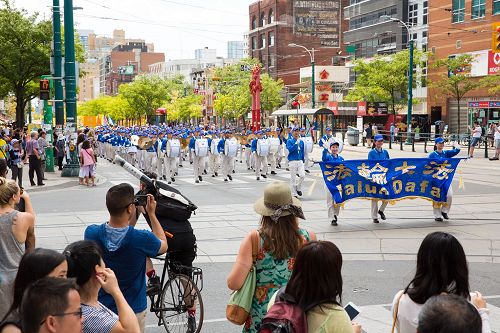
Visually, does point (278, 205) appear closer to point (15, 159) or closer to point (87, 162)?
point (15, 159)

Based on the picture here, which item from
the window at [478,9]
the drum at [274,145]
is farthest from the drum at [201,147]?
the window at [478,9]

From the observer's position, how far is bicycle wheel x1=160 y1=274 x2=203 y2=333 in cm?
708

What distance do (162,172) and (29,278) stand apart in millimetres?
24953

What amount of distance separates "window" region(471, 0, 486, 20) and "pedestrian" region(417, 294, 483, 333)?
5634 cm

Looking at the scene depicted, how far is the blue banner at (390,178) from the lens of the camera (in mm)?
15070

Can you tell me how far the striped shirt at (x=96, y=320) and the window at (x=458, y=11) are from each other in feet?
193

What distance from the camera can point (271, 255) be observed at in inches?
192

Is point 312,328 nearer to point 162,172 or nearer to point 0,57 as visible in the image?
point 162,172

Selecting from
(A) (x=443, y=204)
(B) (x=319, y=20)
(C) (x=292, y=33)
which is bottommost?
(A) (x=443, y=204)

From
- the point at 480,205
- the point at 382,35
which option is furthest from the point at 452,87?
the point at 480,205

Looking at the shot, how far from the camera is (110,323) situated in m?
3.97

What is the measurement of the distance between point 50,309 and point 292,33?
105018 mm

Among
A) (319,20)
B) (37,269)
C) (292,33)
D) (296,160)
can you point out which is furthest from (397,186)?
(319,20)

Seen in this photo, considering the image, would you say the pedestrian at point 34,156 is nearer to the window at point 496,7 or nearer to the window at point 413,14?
the window at point 496,7
